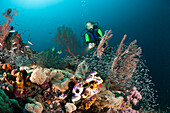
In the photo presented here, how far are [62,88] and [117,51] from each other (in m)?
3.56

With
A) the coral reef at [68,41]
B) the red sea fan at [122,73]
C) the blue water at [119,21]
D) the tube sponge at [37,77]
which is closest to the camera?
the tube sponge at [37,77]

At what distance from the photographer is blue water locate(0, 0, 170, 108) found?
74.0 ft

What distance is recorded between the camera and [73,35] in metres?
6.97

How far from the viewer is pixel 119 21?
61.5m

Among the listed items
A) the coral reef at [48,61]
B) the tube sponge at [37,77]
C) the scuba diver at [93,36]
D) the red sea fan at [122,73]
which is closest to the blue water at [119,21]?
the coral reef at [48,61]

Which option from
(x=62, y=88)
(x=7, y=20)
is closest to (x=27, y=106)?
(x=62, y=88)

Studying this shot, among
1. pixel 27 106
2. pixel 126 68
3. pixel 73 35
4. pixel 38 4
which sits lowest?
pixel 27 106

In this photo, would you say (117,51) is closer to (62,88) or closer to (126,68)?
(126,68)

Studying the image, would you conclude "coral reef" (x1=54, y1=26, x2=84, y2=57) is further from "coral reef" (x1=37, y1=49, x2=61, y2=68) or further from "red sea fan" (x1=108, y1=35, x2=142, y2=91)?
"red sea fan" (x1=108, y1=35, x2=142, y2=91)

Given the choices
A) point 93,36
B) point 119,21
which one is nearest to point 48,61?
point 93,36

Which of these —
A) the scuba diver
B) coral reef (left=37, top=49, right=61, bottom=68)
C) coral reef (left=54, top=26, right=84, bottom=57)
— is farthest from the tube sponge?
coral reef (left=54, top=26, right=84, bottom=57)

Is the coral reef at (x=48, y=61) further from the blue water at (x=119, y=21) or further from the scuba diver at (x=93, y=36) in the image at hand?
the scuba diver at (x=93, y=36)

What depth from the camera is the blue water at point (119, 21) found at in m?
22.6

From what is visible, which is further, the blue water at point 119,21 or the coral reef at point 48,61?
the blue water at point 119,21
